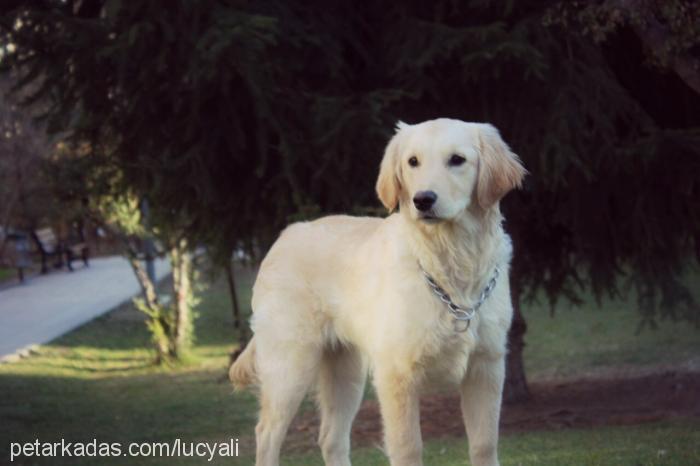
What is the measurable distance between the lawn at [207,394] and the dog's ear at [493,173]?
2602mm

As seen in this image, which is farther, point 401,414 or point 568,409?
point 568,409

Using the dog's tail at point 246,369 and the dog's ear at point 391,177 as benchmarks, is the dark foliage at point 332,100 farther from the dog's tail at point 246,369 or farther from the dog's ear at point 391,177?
the dog's ear at point 391,177

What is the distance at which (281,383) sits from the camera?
5.80 meters

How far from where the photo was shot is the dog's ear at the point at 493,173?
4.98m

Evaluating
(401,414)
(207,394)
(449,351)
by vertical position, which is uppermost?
(449,351)

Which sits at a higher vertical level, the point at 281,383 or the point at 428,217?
the point at 428,217

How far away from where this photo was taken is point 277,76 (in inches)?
346

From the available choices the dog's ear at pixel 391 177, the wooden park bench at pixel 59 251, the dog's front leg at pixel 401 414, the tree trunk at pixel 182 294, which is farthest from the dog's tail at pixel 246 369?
the wooden park bench at pixel 59 251

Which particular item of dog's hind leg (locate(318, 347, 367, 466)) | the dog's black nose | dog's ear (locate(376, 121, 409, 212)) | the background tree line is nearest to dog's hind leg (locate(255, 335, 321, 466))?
dog's hind leg (locate(318, 347, 367, 466))

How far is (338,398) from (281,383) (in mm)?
413

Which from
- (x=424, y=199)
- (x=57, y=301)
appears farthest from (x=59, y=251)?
(x=424, y=199)

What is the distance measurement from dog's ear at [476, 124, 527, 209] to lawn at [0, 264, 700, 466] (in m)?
2.60

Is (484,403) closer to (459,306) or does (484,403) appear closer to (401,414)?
(401,414)

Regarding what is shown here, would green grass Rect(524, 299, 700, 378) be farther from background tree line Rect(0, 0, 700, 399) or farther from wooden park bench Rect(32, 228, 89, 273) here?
wooden park bench Rect(32, 228, 89, 273)
